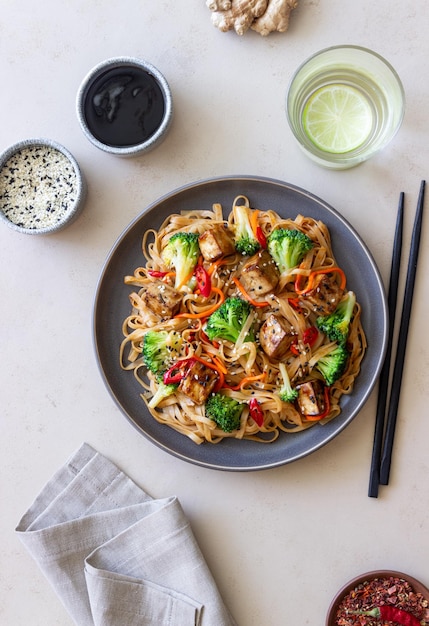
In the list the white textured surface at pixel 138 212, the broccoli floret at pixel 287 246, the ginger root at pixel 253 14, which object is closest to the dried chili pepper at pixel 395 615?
the white textured surface at pixel 138 212

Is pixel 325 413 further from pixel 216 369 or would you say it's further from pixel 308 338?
pixel 216 369

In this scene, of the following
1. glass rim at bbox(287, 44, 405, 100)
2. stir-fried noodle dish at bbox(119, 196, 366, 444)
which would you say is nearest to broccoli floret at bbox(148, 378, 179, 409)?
stir-fried noodle dish at bbox(119, 196, 366, 444)

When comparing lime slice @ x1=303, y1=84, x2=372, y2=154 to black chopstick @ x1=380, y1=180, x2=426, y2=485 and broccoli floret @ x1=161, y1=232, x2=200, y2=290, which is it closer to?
black chopstick @ x1=380, y1=180, x2=426, y2=485

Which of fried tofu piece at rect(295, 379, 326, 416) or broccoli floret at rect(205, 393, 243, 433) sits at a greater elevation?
fried tofu piece at rect(295, 379, 326, 416)

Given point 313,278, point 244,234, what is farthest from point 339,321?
point 244,234

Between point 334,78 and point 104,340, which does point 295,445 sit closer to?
point 104,340
